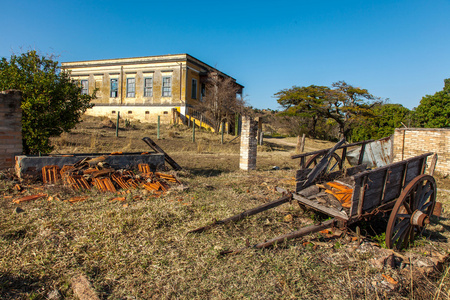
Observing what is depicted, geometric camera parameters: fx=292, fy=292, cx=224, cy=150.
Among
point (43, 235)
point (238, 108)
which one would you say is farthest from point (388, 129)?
point (43, 235)

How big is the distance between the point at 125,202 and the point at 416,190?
15.2 ft

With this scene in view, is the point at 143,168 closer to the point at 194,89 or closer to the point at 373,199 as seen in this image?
the point at 373,199

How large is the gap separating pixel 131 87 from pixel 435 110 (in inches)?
948

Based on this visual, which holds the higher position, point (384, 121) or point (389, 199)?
point (384, 121)

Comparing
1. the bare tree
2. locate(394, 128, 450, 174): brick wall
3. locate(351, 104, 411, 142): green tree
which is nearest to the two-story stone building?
the bare tree

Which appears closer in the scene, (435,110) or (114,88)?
(435,110)

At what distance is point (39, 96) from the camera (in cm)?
689

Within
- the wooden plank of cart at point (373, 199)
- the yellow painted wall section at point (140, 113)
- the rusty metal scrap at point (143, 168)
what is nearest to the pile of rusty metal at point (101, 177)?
the rusty metal scrap at point (143, 168)

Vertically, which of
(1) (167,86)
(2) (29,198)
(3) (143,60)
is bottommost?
(2) (29,198)

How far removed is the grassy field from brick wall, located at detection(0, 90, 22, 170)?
1175mm

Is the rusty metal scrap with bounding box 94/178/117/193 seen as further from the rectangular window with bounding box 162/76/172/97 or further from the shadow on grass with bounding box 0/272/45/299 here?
the rectangular window with bounding box 162/76/172/97

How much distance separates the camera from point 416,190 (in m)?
4.17

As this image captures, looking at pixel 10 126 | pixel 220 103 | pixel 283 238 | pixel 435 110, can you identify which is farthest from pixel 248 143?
pixel 435 110

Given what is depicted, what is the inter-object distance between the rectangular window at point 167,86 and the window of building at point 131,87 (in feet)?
9.91
